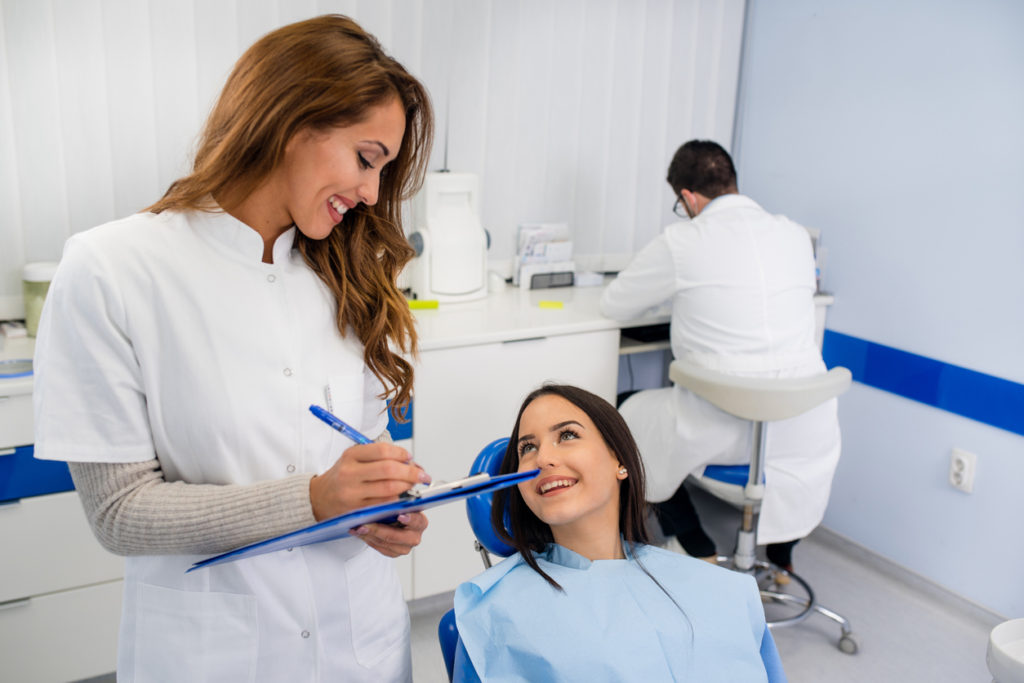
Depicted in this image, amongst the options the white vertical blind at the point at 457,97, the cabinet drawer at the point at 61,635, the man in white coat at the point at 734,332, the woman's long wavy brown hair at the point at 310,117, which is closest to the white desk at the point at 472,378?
the man in white coat at the point at 734,332

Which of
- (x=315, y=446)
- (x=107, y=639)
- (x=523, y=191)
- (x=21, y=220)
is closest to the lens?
(x=315, y=446)

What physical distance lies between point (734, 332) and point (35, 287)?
1806mm

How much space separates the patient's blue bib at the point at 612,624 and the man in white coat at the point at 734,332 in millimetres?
877

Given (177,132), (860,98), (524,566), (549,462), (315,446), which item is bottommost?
(524,566)

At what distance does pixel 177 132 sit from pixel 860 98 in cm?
212

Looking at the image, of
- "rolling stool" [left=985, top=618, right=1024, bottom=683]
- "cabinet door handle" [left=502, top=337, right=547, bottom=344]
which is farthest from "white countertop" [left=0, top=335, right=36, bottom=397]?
"rolling stool" [left=985, top=618, right=1024, bottom=683]

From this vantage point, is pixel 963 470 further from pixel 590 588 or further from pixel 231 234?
pixel 231 234

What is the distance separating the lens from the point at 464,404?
2.27 m

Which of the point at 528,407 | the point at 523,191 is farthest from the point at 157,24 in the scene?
the point at 528,407

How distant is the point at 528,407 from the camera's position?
1531mm

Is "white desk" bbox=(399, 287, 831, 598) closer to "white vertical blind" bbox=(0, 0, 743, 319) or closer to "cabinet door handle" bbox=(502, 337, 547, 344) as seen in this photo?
"cabinet door handle" bbox=(502, 337, 547, 344)

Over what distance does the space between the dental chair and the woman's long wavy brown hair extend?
43cm

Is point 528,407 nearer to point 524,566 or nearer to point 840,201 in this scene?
point 524,566

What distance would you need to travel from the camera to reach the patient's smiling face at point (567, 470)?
4.68ft
